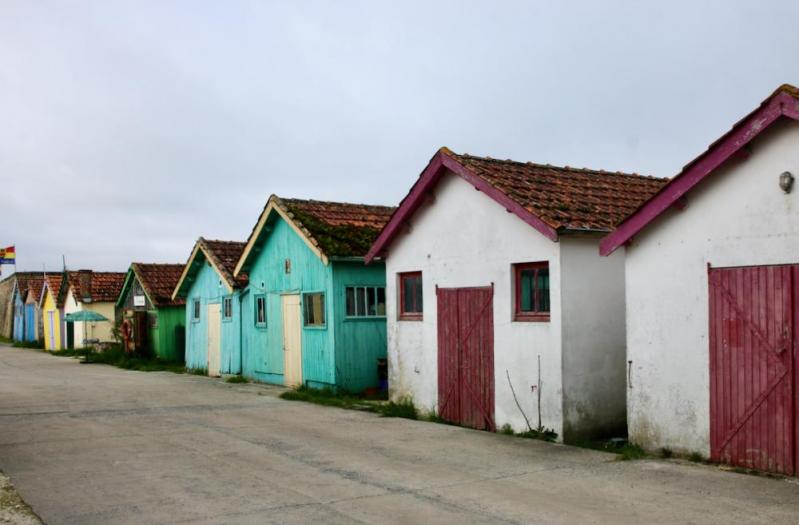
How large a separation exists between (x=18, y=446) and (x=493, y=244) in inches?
309

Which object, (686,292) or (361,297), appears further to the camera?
(361,297)

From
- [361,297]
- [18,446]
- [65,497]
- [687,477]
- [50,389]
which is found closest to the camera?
[65,497]

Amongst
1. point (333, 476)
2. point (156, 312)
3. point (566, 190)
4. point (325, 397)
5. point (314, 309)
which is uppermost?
point (566, 190)

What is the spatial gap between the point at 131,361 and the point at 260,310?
10.5 metres

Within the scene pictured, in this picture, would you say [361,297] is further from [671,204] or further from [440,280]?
[671,204]

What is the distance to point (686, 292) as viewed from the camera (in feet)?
33.3

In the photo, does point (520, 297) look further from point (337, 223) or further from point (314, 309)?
point (337, 223)

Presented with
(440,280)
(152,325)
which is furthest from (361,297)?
(152,325)

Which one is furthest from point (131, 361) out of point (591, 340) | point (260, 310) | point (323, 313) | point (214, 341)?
point (591, 340)

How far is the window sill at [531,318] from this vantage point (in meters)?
12.0

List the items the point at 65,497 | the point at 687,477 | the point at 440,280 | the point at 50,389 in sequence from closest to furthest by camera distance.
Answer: the point at 65,497
the point at 687,477
the point at 440,280
the point at 50,389

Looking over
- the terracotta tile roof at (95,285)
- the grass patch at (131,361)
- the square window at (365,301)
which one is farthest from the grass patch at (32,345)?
the square window at (365,301)

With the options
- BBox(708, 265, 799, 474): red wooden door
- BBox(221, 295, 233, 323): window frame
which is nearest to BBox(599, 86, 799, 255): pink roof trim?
BBox(708, 265, 799, 474): red wooden door

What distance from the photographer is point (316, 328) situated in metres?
19.0
